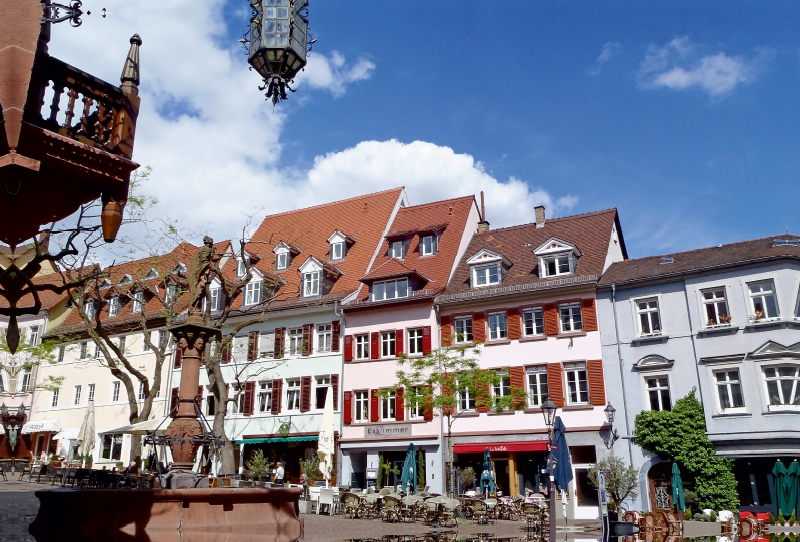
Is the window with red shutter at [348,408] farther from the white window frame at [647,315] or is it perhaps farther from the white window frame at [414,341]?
the white window frame at [647,315]

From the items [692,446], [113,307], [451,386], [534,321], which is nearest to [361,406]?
[451,386]

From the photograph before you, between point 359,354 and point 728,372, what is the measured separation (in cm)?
1620

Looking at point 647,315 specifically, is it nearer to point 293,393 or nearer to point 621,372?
point 621,372

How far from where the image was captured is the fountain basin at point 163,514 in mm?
8953

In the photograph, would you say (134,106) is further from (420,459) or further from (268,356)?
(268,356)

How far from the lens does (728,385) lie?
26594mm

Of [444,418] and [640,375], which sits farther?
[444,418]

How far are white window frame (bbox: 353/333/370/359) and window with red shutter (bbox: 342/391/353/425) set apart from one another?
183 centimetres

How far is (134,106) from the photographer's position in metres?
6.27

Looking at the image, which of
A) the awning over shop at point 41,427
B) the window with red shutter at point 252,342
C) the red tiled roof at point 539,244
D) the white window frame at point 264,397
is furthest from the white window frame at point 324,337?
the awning over shop at point 41,427

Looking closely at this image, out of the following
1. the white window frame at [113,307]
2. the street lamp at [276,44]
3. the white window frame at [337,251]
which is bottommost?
the street lamp at [276,44]

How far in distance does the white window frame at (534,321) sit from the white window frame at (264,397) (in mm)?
13591

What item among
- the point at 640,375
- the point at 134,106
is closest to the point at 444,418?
the point at 640,375

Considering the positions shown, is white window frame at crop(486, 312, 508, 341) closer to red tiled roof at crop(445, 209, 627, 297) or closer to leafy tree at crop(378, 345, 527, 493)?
red tiled roof at crop(445, 209, 627, 297)
